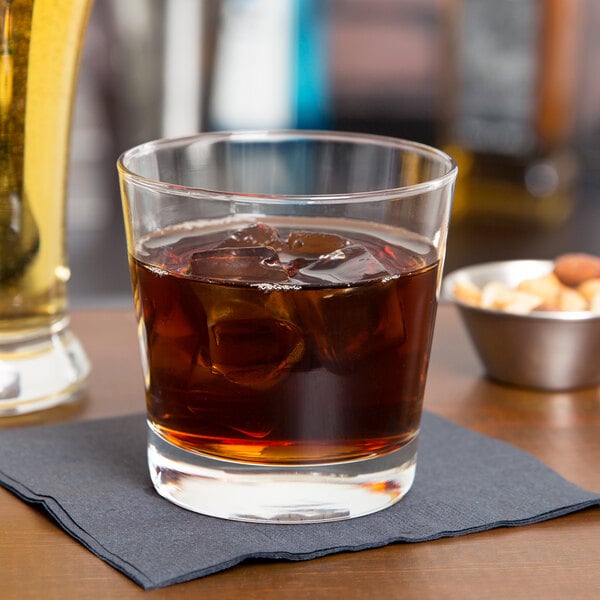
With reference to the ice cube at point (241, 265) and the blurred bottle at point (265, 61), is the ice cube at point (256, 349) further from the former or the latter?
the blurred bottle at point (265, 61)

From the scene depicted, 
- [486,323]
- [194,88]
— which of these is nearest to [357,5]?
[194,88]

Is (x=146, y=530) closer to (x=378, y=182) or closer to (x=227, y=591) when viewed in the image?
(x=227, y=591)

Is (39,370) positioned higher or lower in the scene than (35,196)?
lower

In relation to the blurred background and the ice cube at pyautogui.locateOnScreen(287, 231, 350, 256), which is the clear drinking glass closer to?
the ice cube at pyautogui.locateOnScreen(287, 231, 350, 256)

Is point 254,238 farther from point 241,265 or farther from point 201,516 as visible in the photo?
point 201,516

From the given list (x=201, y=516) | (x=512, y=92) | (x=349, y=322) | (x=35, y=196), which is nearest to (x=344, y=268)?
(x=349, y=322)
